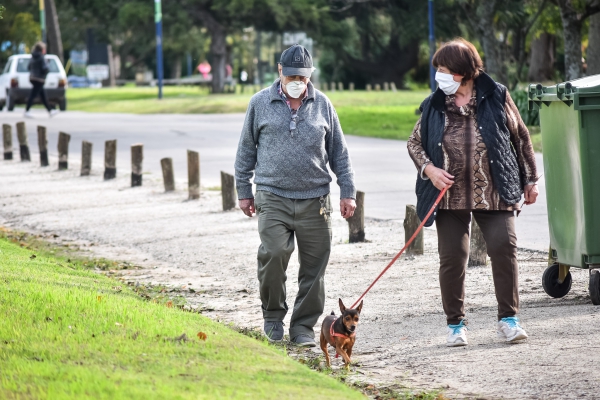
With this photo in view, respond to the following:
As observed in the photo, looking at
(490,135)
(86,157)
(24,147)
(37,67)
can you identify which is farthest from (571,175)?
(37,67)

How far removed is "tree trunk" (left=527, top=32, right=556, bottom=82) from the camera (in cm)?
4447

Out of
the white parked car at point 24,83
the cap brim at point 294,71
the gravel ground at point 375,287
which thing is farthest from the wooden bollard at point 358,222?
the white parked car at point 24,83

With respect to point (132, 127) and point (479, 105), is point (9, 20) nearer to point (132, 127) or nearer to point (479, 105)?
point (132, 127)

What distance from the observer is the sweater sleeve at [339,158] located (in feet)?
22.0

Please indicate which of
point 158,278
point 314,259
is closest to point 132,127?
point 158,278

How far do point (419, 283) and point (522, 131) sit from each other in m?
2.51

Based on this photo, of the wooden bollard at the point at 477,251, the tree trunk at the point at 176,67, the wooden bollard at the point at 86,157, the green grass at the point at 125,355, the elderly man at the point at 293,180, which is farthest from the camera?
the tree trunk at the point at 176,67

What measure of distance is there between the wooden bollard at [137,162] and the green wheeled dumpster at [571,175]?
9.77 metres

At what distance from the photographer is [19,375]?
4.99 metres

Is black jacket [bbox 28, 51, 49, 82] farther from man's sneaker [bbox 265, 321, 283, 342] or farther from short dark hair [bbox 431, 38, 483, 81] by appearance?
short dark hair [bbox 431, 38, 483, 81]

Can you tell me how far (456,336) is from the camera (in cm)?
630

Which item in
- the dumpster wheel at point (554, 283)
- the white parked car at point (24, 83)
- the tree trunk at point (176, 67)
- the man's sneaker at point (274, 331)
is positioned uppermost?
the tree trunk at point (176, 67)

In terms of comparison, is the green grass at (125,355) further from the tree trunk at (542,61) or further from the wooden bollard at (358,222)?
the tree trunk at (542,61)

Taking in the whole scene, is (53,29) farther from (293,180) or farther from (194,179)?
(293,180)
